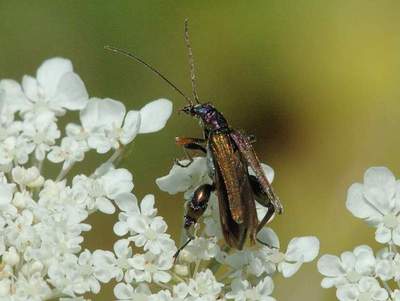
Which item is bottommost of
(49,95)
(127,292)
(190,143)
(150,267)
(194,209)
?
(127,292)

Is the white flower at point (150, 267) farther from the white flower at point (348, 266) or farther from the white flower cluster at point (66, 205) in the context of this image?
the white flower at point (348, 266)

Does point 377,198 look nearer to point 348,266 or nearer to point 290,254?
point 348,266

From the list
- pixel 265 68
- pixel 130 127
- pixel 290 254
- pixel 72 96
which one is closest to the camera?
pixel 290 254

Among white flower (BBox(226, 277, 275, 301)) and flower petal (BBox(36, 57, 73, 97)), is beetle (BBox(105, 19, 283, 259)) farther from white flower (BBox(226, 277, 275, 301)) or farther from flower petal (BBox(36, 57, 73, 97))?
flower petal (BBox(36, 57, 73, 97))

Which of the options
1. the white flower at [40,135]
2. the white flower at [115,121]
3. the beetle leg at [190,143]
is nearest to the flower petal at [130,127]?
the white flower at [115,121]

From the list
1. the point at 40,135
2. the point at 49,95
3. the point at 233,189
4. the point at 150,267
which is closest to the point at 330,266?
the point at 233,189
